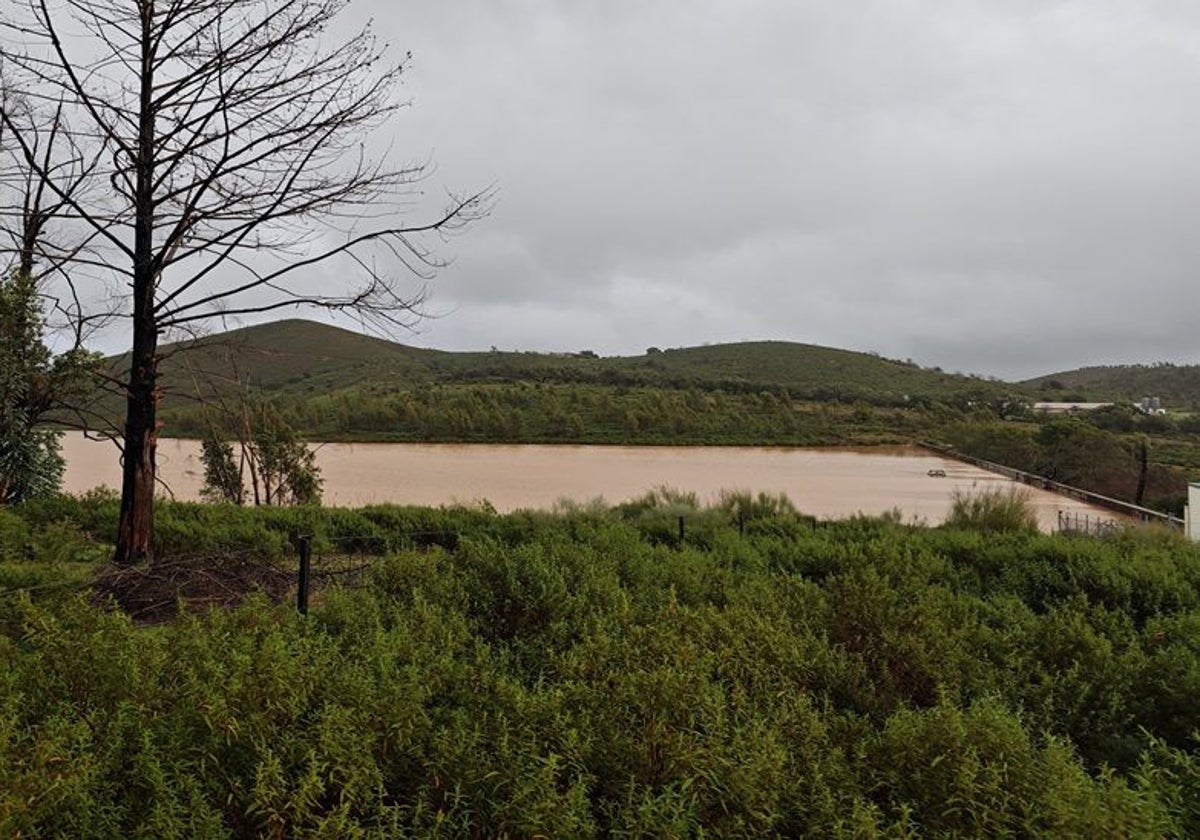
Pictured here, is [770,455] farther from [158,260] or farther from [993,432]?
[158,260]

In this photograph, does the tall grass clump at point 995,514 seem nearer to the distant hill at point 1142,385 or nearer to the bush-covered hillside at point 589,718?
the bush-covered hillside at point 589,718

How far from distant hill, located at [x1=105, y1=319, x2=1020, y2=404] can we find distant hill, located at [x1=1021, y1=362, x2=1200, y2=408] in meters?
9.96

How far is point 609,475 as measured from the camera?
31.4 metres

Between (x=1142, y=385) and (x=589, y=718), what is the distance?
11014cm

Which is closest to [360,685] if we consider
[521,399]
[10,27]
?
[10,27]

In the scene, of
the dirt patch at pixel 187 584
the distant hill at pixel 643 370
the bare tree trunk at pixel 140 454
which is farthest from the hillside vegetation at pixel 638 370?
the dirt patch at pixel 187 584

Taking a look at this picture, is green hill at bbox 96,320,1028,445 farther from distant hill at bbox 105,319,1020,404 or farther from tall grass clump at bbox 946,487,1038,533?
tall grass clump at bbox 946,487,1038,533

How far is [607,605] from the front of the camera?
4.73 metres

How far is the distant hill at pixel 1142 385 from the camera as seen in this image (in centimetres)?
7931

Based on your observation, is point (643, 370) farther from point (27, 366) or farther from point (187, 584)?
point (187, 584)

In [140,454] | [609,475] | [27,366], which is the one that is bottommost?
[609,475]

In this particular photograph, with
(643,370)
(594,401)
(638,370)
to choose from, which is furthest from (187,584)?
(643,370)

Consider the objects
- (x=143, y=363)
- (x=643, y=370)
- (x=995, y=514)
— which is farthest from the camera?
(x=643, y=370)

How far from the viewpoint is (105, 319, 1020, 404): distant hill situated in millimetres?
71250
